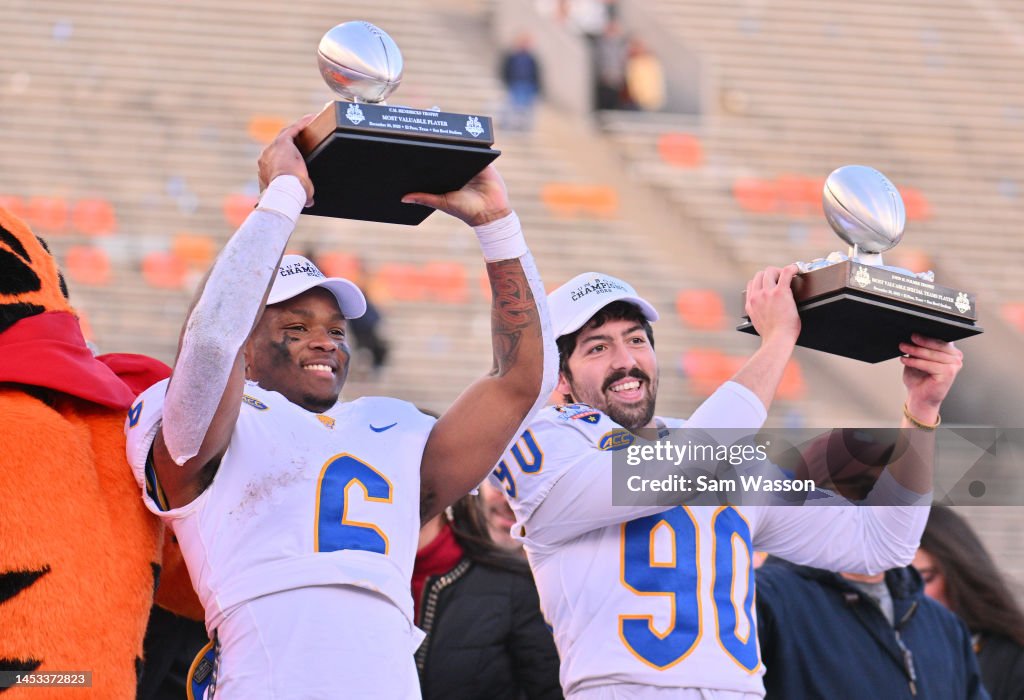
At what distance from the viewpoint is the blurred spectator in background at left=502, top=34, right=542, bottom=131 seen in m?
14.0

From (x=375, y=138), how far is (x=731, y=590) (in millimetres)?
1309

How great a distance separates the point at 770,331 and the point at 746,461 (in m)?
0.30

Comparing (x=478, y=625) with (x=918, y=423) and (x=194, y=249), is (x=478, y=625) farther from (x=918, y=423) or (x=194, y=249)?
(x=194, y=249)

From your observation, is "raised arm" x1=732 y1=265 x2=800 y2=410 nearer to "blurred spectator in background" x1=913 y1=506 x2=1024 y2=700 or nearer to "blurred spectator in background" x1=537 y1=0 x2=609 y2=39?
"blurred spectator in background" x1=913 y1=506 x2=1024 y2=700

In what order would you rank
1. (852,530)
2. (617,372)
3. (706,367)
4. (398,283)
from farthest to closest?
(398,283)
(706,367)
(852,530)
(617,372)

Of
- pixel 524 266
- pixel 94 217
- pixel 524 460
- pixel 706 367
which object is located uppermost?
pixel 524 266

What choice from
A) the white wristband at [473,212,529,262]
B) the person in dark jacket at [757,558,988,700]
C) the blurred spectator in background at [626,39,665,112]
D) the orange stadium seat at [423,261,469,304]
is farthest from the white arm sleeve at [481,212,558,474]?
the blurred spectator in background at [626,39,665,112]

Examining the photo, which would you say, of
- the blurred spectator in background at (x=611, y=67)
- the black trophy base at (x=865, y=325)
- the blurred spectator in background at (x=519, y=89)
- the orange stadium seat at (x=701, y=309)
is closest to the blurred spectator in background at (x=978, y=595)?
the black trophy base at (x=865, y=325)

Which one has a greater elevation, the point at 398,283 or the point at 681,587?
the point at 681,587

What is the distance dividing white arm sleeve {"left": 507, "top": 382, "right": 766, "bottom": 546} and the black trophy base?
0.93 feet

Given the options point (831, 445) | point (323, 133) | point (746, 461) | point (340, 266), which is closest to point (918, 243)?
point (340, 266)

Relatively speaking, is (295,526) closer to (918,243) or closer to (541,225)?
(541,225)

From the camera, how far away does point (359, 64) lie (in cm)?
284

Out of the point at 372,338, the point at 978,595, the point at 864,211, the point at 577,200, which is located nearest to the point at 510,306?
the point at 864,211
